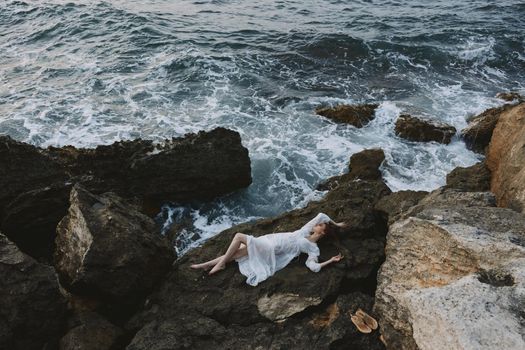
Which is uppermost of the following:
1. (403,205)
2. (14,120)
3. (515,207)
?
(515,207)

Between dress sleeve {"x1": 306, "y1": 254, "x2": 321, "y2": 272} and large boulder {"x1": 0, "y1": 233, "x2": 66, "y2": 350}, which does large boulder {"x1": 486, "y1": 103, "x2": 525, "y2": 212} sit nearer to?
dress sleeve {"x1": 306, "y1": 254, "x2": 321, "y2": 272}

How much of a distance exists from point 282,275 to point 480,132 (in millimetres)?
10453

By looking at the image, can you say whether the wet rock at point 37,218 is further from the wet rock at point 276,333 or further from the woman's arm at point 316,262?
the woman's arm at point 316,262

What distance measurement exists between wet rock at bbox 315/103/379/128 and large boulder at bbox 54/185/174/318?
33.2ft

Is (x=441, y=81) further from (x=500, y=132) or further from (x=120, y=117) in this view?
(x=120, y=117)

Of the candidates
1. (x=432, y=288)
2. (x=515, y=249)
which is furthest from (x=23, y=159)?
(x=515, y=249)

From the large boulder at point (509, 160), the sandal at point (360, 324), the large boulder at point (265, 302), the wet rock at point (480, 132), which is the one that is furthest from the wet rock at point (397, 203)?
the wet rock at point (480, 132)

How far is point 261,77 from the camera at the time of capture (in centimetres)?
1989

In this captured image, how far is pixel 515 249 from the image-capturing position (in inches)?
224

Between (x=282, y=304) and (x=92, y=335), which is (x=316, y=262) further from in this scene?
(x=92, y=335)

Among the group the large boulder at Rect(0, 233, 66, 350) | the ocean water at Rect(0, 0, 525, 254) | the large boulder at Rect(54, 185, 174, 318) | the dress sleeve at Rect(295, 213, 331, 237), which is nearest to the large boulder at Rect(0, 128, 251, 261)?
the ocean water at Rect(0, 0, 525, 254)

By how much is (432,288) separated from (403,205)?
319 centimetres

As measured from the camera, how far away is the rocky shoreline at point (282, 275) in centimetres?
548

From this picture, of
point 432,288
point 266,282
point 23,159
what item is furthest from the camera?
point 23,159
